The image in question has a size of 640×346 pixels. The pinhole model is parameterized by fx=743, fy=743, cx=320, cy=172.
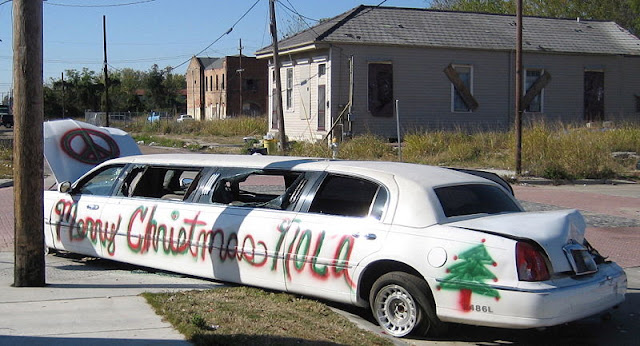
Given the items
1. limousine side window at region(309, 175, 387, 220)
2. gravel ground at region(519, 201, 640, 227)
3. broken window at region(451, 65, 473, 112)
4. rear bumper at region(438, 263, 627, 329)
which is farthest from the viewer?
broken window at region(451, 65, 473, 112)

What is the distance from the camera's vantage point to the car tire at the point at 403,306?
591cm

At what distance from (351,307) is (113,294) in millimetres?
2244

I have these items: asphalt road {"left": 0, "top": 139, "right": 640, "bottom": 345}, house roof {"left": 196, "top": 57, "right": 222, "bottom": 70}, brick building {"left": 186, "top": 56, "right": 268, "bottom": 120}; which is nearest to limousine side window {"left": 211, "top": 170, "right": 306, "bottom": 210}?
asphalt road {"left": 0, "top": 139, "right": 640, "bottom": 345}

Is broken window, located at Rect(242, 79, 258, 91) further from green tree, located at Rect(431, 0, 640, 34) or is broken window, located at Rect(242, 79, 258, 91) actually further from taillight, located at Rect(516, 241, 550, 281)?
taillight, located at Rect(516, 241, 550, 281)

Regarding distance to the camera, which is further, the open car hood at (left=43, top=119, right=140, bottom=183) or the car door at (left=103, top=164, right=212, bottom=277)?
the open car hood at (left=43, top=119, right=140, bottom=183)

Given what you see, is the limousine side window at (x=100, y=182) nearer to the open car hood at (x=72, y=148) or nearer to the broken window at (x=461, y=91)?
the open car hood at (x=72, y=148)

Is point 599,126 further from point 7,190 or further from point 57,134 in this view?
point 57,134

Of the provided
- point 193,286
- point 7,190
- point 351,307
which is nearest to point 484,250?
point 351,307

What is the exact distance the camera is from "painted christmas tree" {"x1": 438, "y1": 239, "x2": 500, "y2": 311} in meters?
5.59

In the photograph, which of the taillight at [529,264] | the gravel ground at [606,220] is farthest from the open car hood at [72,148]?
the gravel ground at [606,220]

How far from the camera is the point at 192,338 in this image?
5426mm

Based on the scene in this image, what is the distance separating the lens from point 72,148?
9.77 metres

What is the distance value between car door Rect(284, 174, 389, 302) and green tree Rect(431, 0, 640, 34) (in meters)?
47.5

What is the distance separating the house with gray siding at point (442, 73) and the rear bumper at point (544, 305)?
2275 centimetres
